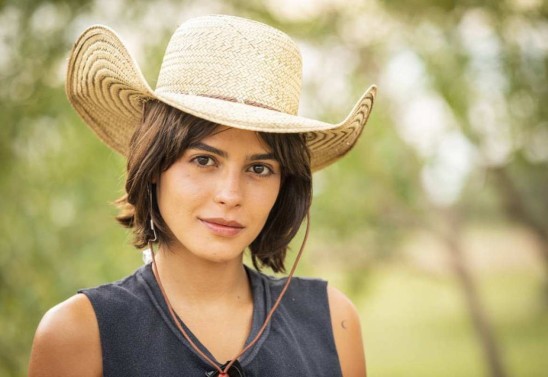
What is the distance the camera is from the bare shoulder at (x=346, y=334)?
2131mm

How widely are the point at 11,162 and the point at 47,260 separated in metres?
0.59

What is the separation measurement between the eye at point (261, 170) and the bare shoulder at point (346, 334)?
547mm

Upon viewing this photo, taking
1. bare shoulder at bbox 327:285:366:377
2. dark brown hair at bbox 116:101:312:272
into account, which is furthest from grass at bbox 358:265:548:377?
dark brown hair at bbox 116:101:312:272

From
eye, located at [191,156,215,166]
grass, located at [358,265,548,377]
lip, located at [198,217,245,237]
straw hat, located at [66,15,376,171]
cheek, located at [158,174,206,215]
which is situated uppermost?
straw hat, located at [66,15,376,171]

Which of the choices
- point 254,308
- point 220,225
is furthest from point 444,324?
point 220,225

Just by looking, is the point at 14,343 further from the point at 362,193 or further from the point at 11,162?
the point at 362,193

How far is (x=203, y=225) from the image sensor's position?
5.87 ft

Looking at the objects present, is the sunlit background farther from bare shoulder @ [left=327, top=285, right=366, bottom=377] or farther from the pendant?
the pendant

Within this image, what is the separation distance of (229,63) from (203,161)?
11.3 inches

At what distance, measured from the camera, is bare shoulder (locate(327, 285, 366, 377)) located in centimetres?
213

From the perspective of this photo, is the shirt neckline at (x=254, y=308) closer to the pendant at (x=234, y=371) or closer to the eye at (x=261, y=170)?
the pendant at (x=234, y=371)

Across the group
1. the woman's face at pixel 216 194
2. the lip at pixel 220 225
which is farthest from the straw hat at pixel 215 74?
the lip at pixel 220 225

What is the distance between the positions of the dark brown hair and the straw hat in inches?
2.7

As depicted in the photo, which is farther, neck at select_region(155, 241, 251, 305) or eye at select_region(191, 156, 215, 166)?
neck at select_region(155, 241, 251, 305)
